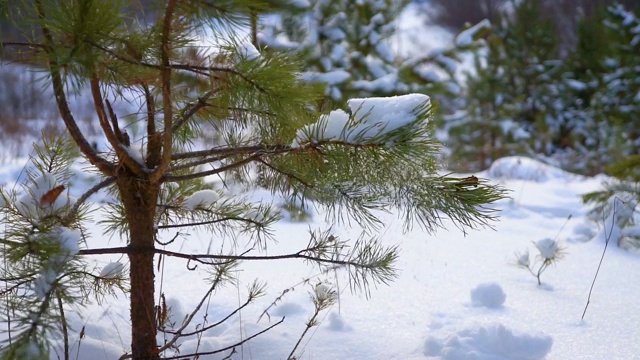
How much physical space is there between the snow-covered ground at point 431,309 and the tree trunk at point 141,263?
30 centimetres

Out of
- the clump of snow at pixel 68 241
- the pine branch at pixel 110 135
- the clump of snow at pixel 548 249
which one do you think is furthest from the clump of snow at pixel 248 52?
the clump of snow at pixel 548 249

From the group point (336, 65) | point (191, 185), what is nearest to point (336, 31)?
point (336, 65)

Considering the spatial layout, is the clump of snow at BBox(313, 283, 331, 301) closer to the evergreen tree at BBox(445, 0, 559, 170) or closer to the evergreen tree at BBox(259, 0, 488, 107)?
the evergreen tree at BBox(259, 0, 488, 107)

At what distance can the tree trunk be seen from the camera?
139cm

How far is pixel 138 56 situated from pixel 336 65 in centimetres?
449

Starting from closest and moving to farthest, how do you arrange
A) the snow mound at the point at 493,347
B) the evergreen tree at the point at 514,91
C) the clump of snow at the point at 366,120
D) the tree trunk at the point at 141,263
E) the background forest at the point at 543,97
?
the clump of snow at the point at 366,120, the tree trunk at the point at 141,263, the snow mound at the point at 493,347, the background forest at the point at 543,97, the evergreen tree at the point at 514,91

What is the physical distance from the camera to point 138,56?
1140 millimetres

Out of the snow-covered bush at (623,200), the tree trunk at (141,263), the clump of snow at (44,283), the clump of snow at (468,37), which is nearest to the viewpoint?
the clump of snow at (44,283)

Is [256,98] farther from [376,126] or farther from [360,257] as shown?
[360,257]

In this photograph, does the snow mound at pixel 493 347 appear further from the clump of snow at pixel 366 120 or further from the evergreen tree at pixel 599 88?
the evergreen tree at pixel 599 88

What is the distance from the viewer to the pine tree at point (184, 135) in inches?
40.7

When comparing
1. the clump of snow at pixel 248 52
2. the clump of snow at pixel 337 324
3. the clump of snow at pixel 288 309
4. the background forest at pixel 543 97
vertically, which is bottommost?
the clump of snow at pixel 337 324

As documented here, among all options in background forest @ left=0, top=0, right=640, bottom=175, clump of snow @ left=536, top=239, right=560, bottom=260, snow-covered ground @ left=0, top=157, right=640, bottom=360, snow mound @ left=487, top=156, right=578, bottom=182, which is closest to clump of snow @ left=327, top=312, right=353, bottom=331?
snow-covered ground @ left=0, top=157, right=640, bottom=360

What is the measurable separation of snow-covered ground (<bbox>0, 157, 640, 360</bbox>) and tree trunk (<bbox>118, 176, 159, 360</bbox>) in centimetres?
30
